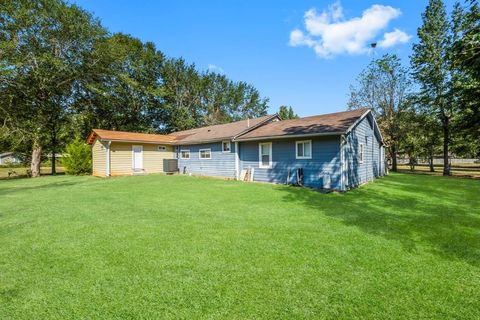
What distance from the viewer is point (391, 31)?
1678 cm

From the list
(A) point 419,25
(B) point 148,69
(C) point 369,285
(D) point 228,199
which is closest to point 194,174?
(D) point 228,199

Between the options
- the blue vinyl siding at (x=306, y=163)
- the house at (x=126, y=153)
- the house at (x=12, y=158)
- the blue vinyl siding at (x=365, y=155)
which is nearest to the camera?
the blue vinyl siding at (x=306, y=163)

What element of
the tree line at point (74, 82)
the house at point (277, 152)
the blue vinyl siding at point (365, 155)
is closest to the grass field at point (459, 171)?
the house at point (277, 152)

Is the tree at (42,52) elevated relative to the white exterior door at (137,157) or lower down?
elevated

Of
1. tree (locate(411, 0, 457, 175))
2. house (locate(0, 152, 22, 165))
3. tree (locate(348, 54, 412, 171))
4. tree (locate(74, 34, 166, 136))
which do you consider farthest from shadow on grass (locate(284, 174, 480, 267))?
house (locate(0, 152, 22, 165))

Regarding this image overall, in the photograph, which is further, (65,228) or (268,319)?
(65,228)

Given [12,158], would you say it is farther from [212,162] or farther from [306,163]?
[306,163]

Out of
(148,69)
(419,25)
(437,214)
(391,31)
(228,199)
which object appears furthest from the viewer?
(148,69)

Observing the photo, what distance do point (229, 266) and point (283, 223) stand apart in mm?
2413

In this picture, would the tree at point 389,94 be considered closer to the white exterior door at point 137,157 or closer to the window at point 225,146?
the window at point 225,146

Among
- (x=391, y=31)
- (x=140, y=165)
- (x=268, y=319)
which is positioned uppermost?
(x=391, y=31)

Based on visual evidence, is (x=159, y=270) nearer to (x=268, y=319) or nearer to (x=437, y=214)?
(x=268, y=319)

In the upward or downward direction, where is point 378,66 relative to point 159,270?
upward

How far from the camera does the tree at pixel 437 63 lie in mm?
20328
